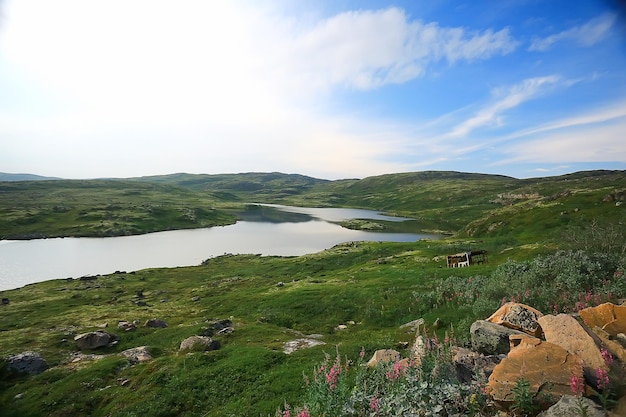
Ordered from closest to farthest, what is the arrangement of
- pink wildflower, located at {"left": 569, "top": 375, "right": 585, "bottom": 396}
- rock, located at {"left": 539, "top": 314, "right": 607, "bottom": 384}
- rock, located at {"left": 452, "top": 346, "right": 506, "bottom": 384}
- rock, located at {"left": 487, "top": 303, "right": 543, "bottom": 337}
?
1. pink wildflower, located at {"left": 569, "top": 375, "right": 585, "bottom": 396}
2. rock, located at {"left": 539, "top": 314, "right": 607, "bottom": 384}
3. rock, located at {"left": 452, "top": 346, "right": 506, "bottom": 384}
4. rock, located at {"left": 487, "top": 303, "right": 543, "bottom": 337}

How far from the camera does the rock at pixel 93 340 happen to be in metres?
34.0

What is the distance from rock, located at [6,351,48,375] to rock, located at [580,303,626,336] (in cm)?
3775

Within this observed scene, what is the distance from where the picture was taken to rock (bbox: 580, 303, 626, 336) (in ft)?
38.1

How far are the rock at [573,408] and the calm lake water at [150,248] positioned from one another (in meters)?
103

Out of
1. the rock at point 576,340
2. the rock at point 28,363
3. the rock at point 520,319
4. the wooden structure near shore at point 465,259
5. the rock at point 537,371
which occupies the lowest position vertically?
the rock at point 28,363

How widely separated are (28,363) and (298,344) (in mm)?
22806

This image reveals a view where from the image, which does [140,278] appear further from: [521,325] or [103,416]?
[521,325]

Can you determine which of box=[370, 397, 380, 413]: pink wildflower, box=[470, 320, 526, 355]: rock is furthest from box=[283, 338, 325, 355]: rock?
box=[370, 397, 380, 413]: pink wildflower

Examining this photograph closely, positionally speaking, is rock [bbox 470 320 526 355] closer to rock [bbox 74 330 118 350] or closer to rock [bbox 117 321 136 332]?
rock [bbox 74 330 118 350]

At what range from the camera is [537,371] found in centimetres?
918

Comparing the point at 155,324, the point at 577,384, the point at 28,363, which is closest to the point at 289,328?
the point at 155,324

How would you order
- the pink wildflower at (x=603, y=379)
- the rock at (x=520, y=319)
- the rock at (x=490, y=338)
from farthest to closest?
the rock at (x=520, y=319) < the rock at (x=490, y=338) < the pink wildflower at (x=603, y=379)

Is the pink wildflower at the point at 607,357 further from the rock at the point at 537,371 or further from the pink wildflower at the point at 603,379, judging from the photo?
the pink wildflower at the point at 603,379

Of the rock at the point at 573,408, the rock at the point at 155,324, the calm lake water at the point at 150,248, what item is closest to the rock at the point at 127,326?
the rock at the point at 155,324
